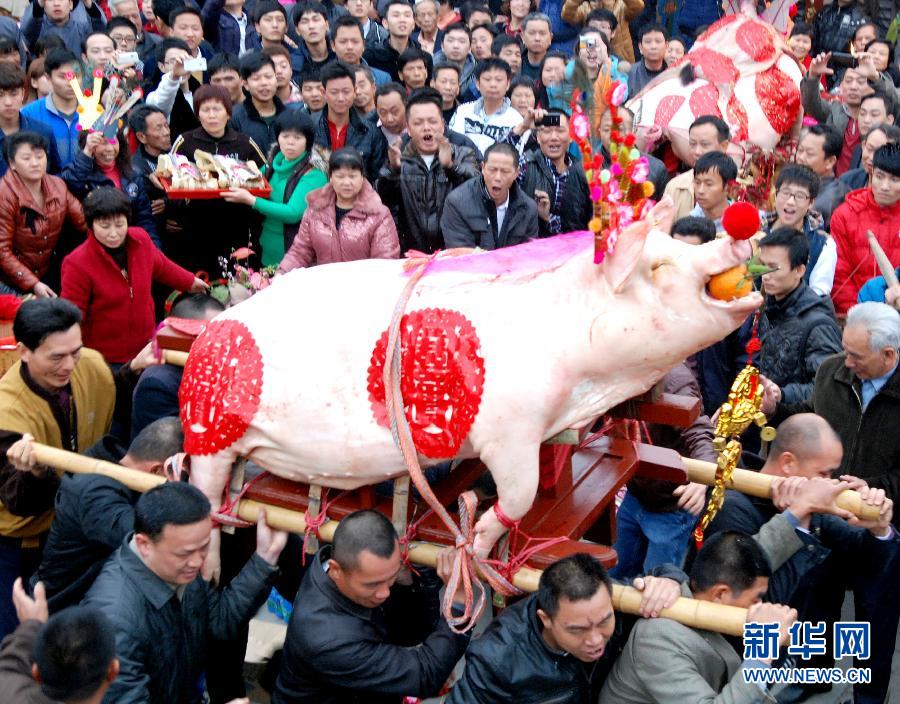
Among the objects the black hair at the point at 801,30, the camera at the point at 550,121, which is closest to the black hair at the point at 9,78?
the camera at the point at 550,121

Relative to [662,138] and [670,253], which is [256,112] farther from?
[670,253]

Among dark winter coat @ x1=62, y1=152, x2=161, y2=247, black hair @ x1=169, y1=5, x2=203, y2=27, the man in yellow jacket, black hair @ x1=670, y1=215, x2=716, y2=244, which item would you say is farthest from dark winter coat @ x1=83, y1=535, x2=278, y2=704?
black hair @ x1=169, y1=5, x2=203, y2=27

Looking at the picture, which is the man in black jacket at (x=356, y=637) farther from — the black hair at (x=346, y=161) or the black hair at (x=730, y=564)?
the black hair at (x=346, y=161)

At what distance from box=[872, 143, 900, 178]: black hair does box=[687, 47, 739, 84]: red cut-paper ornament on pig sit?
6.87 ft

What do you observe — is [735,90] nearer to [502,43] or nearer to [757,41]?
[757,41]

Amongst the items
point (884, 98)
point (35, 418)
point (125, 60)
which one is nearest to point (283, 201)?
point (125, 60)

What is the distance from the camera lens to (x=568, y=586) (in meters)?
3.30

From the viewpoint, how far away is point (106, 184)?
691 centimetres

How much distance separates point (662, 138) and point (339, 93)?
2.60 metres

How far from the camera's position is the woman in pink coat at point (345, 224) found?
635 cm

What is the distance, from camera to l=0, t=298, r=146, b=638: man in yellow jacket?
434cm

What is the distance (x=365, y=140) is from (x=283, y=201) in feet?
3.43

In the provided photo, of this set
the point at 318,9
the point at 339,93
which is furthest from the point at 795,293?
the point at 318,9

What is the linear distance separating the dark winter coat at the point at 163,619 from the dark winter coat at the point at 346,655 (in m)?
0.22
